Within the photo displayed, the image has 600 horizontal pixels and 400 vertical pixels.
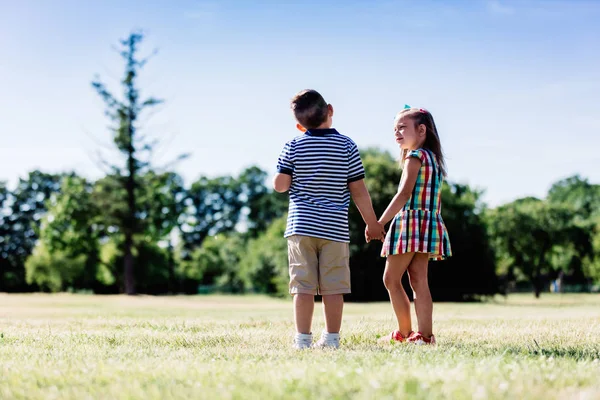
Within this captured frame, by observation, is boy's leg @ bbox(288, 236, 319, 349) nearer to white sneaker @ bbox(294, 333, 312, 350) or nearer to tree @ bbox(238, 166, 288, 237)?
white sneaker @ bbox(294, 333, 312, 350)

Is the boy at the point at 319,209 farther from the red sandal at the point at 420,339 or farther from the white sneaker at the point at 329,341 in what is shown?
the red sandal at the point at 420,339

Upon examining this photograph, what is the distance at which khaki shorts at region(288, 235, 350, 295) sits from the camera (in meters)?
5.63

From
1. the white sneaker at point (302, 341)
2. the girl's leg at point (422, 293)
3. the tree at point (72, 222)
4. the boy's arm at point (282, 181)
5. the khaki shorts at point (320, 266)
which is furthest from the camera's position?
the tree at point (72, 222)

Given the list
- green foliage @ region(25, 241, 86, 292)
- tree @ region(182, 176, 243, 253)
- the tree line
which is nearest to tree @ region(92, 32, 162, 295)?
the tree line

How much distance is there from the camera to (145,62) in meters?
38.5

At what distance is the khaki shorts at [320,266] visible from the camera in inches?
222

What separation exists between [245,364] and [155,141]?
35.3 meters

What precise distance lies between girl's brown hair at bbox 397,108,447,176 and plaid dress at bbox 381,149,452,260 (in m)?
0.16

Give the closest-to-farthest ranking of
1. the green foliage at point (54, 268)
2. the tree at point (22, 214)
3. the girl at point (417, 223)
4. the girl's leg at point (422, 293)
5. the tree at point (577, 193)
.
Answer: the girl at point (417, 223), the girl's leg at point (422, 293), the green foliage at point (54, 268), the tree at point (22, 214), the tree at point (577, 193)

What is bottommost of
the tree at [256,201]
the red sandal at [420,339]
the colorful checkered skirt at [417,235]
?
the red sandal at [420,339]

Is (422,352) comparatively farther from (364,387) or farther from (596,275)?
(596,275)

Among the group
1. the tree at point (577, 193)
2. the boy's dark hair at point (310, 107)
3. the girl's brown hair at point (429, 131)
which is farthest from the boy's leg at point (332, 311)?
the tree at point (577, 193)

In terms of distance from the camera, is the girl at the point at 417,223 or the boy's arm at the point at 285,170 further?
the girl at the point at 417,223

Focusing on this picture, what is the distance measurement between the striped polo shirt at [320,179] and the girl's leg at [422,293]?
2.78ft
